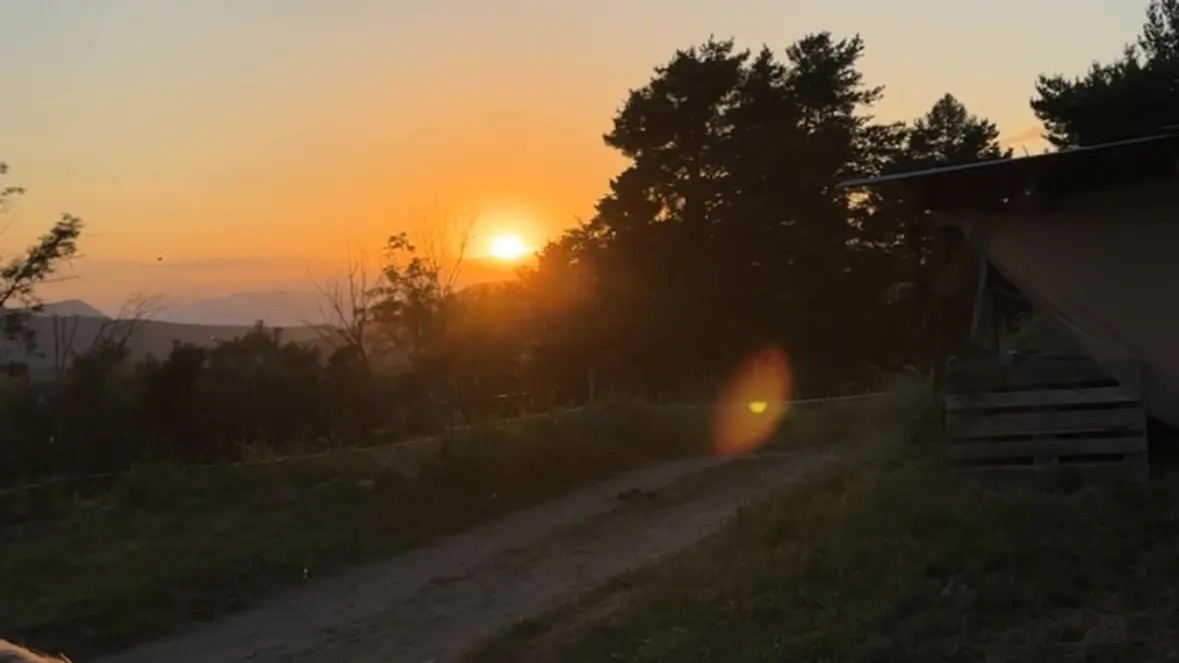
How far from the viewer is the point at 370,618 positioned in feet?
24.7

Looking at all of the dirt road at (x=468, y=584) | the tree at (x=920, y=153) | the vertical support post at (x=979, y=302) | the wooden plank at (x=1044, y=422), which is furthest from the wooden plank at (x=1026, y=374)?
the tree at (x=920, y=153)

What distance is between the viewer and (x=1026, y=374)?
23.6ft

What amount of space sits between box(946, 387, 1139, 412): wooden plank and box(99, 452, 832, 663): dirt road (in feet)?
8.09

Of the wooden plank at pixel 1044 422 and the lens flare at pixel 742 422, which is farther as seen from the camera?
the lens flare at pixel 742 422

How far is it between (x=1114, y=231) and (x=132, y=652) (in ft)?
21.7

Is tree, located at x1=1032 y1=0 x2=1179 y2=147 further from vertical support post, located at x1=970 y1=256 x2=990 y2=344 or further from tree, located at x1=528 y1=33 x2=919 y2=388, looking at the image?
vertical support post, located at x1=970 y1=256 x2=990 y2=344

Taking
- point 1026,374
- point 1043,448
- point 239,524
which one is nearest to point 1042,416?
point 1043,448

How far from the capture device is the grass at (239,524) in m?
7.58

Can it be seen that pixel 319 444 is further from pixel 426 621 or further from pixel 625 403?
pixel 426 621

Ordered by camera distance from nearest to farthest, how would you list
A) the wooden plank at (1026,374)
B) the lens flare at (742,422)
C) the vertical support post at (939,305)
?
the wooden plank at (1026,374)
the vertical support post at (939,305)
the lens flare at (742,422)

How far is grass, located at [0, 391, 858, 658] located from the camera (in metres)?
→ 7.58

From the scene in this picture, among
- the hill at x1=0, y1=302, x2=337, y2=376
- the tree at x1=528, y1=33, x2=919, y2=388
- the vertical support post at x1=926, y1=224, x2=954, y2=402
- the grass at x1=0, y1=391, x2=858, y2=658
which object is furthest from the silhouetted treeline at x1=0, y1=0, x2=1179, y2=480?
the vertical support post at x1=926, y1=224, x2=954, y2=402

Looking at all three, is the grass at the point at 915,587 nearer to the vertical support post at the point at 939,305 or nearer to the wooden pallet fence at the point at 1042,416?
the wooden pallet fence at the point at 1042,416

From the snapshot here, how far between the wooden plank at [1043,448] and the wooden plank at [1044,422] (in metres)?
0.06
